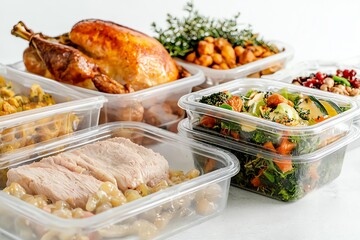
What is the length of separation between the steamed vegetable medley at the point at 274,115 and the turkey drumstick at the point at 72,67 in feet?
1.76

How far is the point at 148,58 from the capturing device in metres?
3.80

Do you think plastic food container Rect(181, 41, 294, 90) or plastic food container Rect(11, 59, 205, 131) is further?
plastic food container Rect(181, 41, 294, 90)

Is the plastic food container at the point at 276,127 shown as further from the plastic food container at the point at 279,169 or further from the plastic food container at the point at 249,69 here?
the plastic food container at the point at 249,69

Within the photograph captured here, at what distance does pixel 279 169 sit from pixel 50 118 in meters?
1.01

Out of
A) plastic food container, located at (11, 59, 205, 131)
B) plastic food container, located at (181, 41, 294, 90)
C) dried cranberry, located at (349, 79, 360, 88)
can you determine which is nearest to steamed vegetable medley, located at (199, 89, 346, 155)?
plastic food container, located at (11, 59, 205, 131)

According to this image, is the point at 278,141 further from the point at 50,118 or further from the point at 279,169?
the point at 50,118

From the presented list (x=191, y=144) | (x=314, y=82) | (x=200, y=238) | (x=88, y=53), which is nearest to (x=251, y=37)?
(x=314, y=82)

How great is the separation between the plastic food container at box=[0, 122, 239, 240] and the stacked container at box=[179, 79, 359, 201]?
97 mm

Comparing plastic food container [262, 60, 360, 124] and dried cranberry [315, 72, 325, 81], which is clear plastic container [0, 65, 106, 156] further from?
dried cranberry [315, 72, 325, 81]

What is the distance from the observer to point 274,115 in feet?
10.2

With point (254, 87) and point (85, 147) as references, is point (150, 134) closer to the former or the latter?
point (85, 147)

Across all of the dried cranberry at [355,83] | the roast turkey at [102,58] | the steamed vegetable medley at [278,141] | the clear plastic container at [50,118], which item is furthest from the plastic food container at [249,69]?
the clear plastic container at [50,118]

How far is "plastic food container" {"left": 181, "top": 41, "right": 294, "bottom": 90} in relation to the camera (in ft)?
13.3

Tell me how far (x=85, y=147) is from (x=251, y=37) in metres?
1.76
